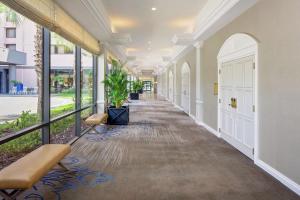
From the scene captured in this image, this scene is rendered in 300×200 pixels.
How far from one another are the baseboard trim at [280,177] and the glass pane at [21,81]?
390 cm

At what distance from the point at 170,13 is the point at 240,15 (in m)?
2.98

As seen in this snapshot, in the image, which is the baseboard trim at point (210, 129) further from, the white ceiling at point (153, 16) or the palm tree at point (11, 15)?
the palm tree at point (11, 15)

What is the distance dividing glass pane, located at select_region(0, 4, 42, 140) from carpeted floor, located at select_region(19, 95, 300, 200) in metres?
1.02

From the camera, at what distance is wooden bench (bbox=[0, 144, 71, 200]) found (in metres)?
2.46

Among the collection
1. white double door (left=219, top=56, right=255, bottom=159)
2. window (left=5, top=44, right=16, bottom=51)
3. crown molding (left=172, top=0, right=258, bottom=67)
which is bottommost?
white double door (left=219, top=56, right=255, bottom=159)

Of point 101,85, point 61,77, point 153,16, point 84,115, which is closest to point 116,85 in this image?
point 101,85

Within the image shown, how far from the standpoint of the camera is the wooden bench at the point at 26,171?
2.46 m

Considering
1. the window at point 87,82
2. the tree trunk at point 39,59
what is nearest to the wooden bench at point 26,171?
the tree trunk at point 39,59

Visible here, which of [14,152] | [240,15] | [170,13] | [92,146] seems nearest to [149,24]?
[170,13]

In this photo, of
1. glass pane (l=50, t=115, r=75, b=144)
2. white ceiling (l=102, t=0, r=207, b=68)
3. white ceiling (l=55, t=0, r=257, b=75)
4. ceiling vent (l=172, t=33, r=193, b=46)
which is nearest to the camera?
white ceiling (l=55, t=0, r=257, b=75)

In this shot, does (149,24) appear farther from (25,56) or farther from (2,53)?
(2,53)

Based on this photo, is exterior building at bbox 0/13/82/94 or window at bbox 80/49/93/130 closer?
exterior building at bbox 0/13/82/94

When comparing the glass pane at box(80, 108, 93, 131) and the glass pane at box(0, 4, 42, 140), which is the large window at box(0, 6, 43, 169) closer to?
the glass pane at box(0, 4, 42, 140)

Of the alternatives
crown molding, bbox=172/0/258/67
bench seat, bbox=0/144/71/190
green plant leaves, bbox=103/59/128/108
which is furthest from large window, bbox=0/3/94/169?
crown molding, bbox=172/0/258/67
